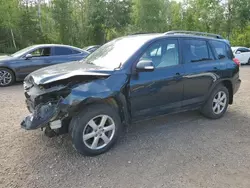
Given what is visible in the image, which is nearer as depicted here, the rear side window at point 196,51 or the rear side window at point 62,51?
the rear side window at point 196,51

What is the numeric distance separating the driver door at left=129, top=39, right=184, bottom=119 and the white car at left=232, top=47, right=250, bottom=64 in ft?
45.2

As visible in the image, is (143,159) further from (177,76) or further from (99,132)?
(177,76)

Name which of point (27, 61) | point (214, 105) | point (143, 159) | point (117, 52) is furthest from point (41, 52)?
point (143, 159)

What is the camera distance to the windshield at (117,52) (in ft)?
12.1

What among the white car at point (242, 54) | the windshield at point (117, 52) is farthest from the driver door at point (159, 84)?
the white car at point (242, 54)

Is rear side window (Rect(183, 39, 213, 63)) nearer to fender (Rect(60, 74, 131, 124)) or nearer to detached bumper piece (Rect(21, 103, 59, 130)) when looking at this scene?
fender (Rect(60, 74, 131, 124))

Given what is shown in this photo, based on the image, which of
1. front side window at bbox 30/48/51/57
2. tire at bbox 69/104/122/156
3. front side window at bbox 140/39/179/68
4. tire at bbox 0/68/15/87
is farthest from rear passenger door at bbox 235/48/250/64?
Answer: tire at bbox 69/104/122/156

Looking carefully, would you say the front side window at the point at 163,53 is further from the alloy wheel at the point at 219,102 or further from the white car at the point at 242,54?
the white car at the point at 242,54

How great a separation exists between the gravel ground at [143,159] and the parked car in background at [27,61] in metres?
3.68

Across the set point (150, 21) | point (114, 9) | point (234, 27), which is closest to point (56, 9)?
point (114, 9)

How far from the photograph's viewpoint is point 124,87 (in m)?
3.49

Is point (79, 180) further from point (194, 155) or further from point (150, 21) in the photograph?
point (150, 21)

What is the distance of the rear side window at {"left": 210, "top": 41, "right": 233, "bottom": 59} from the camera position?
4839 millimetres

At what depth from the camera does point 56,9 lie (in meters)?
25.6
